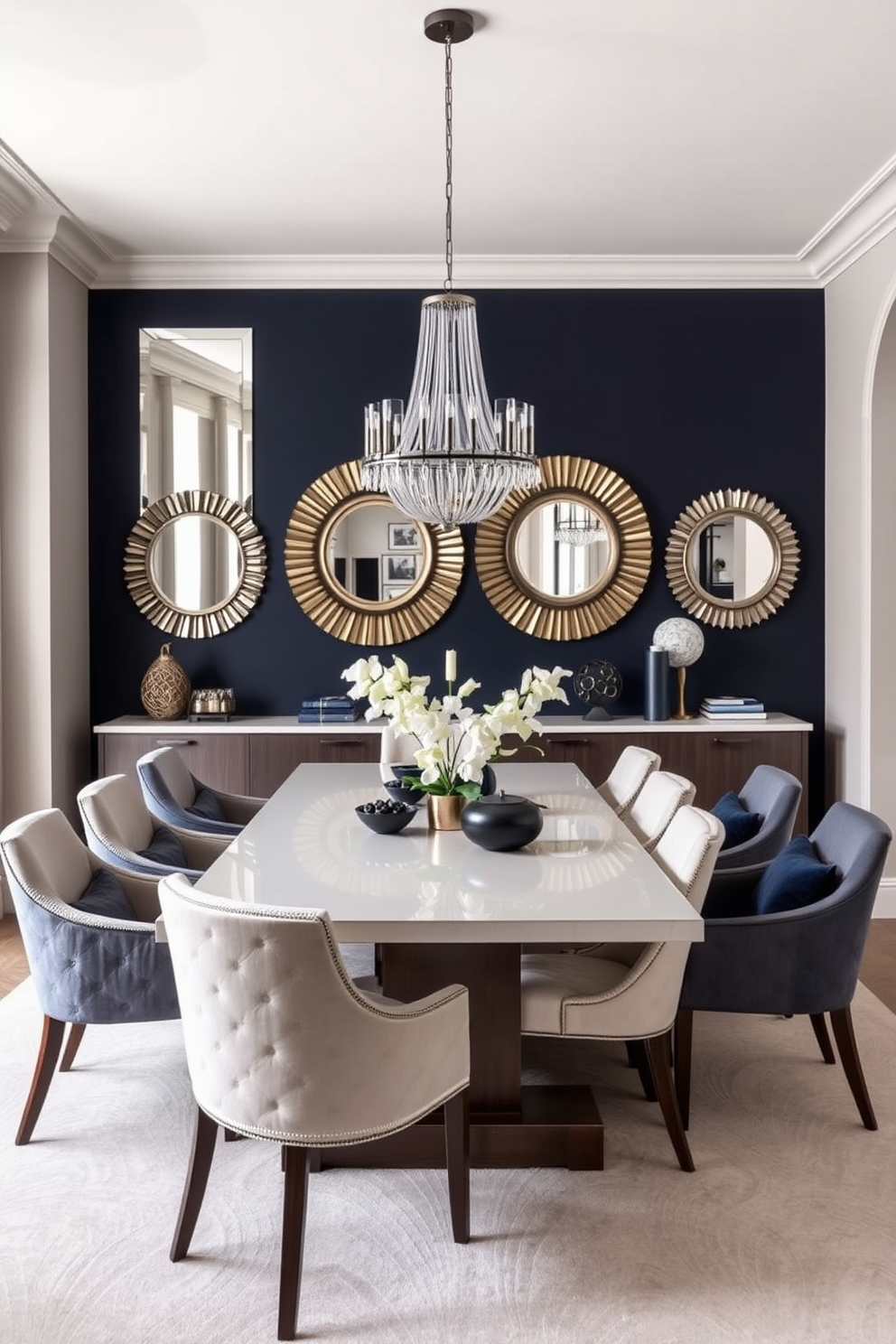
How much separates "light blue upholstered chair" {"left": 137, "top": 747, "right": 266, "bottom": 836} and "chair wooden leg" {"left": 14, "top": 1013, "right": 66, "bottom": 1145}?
3.20 ft

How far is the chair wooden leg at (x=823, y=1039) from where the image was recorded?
326 centimetres

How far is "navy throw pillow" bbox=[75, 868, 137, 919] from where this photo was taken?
2.97 meters

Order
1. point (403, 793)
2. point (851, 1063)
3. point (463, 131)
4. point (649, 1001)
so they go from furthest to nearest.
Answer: point (463, 131) → point (403, 793) → point (851, 1063) → point (649, 1001)

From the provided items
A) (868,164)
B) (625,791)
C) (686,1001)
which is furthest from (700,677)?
(686,1001)

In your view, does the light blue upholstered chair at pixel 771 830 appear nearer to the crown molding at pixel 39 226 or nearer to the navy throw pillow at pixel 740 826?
the navy throw pillow at pixel 740 826

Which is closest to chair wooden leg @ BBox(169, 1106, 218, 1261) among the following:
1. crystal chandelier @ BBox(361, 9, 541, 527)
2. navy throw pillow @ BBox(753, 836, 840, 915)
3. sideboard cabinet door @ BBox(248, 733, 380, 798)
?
navy throw pillow @ BBox(753, 836, 840, 915)

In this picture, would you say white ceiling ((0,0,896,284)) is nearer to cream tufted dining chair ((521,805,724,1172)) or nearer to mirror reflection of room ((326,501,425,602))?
mirror reflection of room ((326,501,425,602))

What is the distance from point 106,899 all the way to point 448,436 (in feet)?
5.25

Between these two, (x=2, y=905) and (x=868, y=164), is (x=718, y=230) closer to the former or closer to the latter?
(x=868, y=164)

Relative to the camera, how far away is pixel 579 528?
5.55 metres

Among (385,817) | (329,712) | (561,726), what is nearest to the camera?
(385,817)

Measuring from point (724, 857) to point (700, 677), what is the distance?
2.07m

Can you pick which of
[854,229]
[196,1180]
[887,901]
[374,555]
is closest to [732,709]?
[887,901]

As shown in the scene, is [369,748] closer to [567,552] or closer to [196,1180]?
[567,552]
